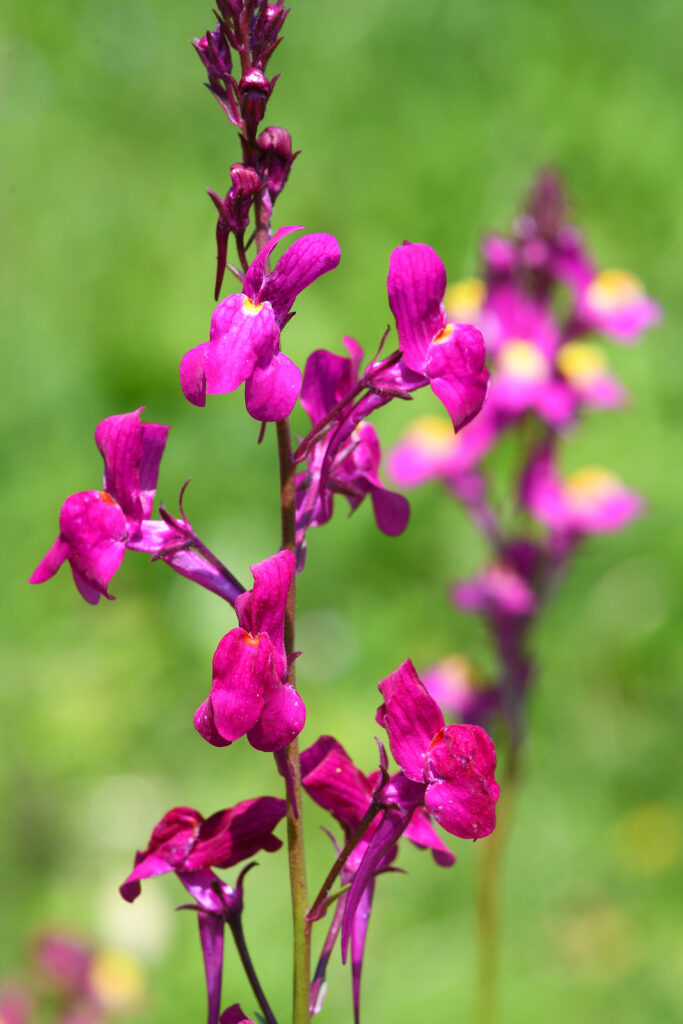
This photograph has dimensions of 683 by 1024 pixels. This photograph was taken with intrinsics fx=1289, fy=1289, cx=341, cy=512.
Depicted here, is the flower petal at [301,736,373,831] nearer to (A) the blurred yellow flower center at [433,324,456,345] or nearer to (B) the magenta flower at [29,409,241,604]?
(B) the magenta flower at [29,409,241,604]

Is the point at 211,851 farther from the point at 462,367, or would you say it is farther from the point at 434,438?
the point at 434,438

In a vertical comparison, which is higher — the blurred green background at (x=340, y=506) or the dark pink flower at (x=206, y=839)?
the blurred green background at (x=340, y=506)

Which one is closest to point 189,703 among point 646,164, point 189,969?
point 189,969

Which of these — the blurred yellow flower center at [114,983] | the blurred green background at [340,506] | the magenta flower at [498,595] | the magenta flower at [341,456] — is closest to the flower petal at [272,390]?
the magenta flower at [341,456]

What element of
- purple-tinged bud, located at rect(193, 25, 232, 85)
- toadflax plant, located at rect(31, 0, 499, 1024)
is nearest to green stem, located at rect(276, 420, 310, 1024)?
toadflax plant, located at rect(31, 0, 499, 1024)

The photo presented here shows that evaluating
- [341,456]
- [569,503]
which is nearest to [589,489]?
[569,503]

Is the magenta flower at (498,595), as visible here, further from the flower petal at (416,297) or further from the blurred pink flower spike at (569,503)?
the flower petal at (416,297)

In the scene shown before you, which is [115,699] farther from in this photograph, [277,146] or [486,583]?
[277,146]
